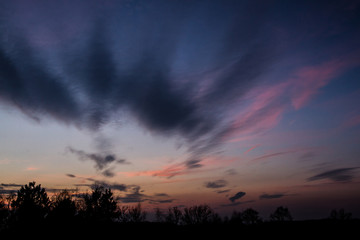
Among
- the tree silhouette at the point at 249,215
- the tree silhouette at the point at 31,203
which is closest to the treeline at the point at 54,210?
the tree silhouette at the point at 31,203

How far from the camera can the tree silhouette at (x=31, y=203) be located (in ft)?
190

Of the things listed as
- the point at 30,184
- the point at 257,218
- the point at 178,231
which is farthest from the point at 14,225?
the point at 257,218

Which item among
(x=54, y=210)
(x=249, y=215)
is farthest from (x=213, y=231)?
(x=249, y=215)

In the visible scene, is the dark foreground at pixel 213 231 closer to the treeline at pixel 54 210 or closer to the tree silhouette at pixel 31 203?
the treeline at pixel 54 210

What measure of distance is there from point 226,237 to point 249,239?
3270 mm

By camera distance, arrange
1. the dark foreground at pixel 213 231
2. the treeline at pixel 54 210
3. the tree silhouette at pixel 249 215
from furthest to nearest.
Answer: the tree silhouette at pixel 249 215, the treeline at pixel 54 210, the dark foreground at pixel 213 231

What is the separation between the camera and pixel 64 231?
33.4m

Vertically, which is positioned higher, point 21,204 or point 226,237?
point 21,204

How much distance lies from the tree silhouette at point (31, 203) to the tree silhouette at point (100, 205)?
13.2 m

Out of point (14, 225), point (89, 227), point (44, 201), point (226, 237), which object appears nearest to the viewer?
point (226, 237)

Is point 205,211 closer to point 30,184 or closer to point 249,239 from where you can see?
point 30,184

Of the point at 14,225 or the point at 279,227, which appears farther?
the point at 14,225

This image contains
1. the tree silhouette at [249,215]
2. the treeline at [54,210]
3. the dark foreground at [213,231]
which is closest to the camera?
the dark foreground at [213,231]

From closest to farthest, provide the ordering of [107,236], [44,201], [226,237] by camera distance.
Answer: [226,237], [107,236], [44,201]
